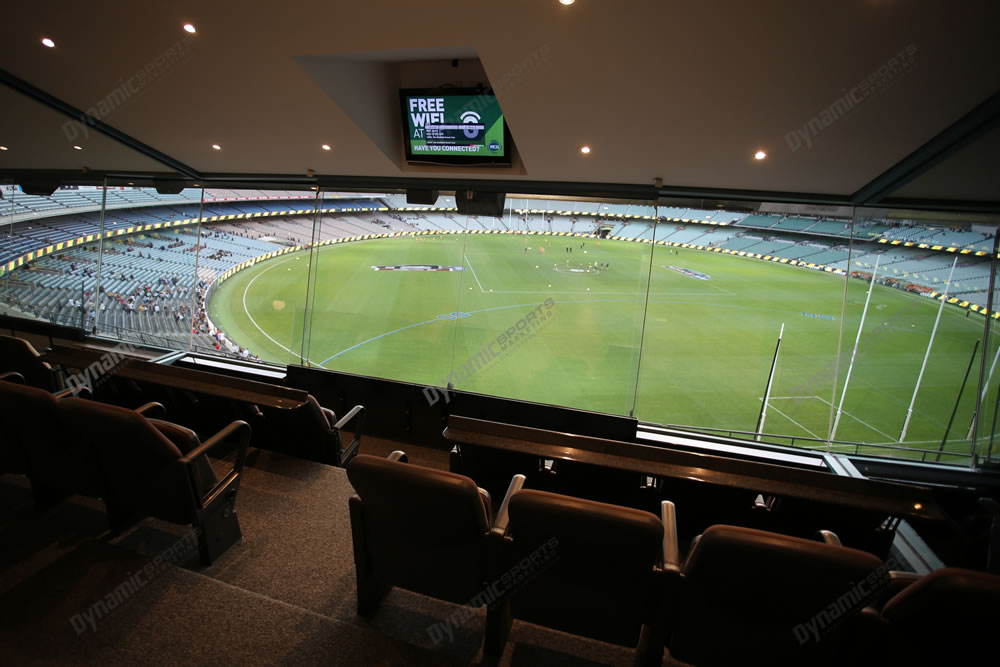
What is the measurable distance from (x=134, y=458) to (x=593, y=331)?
8358 millimetres

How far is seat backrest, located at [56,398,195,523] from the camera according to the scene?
1.71 metres

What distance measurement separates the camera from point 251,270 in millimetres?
7555

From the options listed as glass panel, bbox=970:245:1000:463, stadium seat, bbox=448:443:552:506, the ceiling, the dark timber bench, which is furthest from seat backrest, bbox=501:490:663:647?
glass panel, bbox=970:245:1000:463

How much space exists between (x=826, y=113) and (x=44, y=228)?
11.3 m

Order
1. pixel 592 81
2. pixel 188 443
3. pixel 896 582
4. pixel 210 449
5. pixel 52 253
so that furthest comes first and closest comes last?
1. pixel 52 253
2. pixel 592 81
3. pixel 210 449
4. pixel 188 443
5. pixel 896 582

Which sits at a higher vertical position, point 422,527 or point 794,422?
point 422,527

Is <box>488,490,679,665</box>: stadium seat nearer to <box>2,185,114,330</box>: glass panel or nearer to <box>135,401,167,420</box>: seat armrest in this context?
<box>135,401,167,420</box>: seat armrest

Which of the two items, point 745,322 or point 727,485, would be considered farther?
point 745,322

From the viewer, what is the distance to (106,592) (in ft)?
5.69

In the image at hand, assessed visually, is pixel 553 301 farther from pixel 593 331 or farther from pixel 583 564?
pixel 583 564

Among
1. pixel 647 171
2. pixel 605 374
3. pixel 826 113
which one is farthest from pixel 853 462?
pixel 605 374

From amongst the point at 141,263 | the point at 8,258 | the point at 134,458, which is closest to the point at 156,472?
the point at 134,458

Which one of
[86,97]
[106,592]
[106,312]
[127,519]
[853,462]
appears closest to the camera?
[106,592]

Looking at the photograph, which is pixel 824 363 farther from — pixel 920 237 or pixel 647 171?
pixel 647 171
